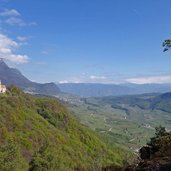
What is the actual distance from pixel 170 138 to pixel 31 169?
243 ft

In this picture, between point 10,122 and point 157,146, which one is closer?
point 157,146

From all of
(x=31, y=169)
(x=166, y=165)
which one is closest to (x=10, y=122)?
(x=31, y=169)

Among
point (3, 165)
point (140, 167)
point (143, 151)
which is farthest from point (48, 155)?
point (140, 167)

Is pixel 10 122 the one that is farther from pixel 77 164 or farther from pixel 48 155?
pixel 48 155

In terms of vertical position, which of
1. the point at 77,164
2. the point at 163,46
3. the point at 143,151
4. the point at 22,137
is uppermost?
the point at 163,46

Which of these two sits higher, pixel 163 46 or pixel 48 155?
pixel 163 46

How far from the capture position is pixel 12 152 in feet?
331

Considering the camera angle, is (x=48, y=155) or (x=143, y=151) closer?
(x=143, y=151)

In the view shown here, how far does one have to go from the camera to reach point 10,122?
19988cm

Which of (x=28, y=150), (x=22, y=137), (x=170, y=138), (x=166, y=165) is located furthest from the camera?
(x=22, y=137)

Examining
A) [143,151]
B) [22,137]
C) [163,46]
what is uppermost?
[163,46]

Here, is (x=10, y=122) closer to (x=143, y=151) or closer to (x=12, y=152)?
(x=12, y=152)

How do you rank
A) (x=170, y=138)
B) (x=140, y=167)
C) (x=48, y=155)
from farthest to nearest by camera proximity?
(x=48, y=155) < (x=170, y=138) < (x=140, y=167)

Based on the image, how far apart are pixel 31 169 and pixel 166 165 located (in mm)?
84021
